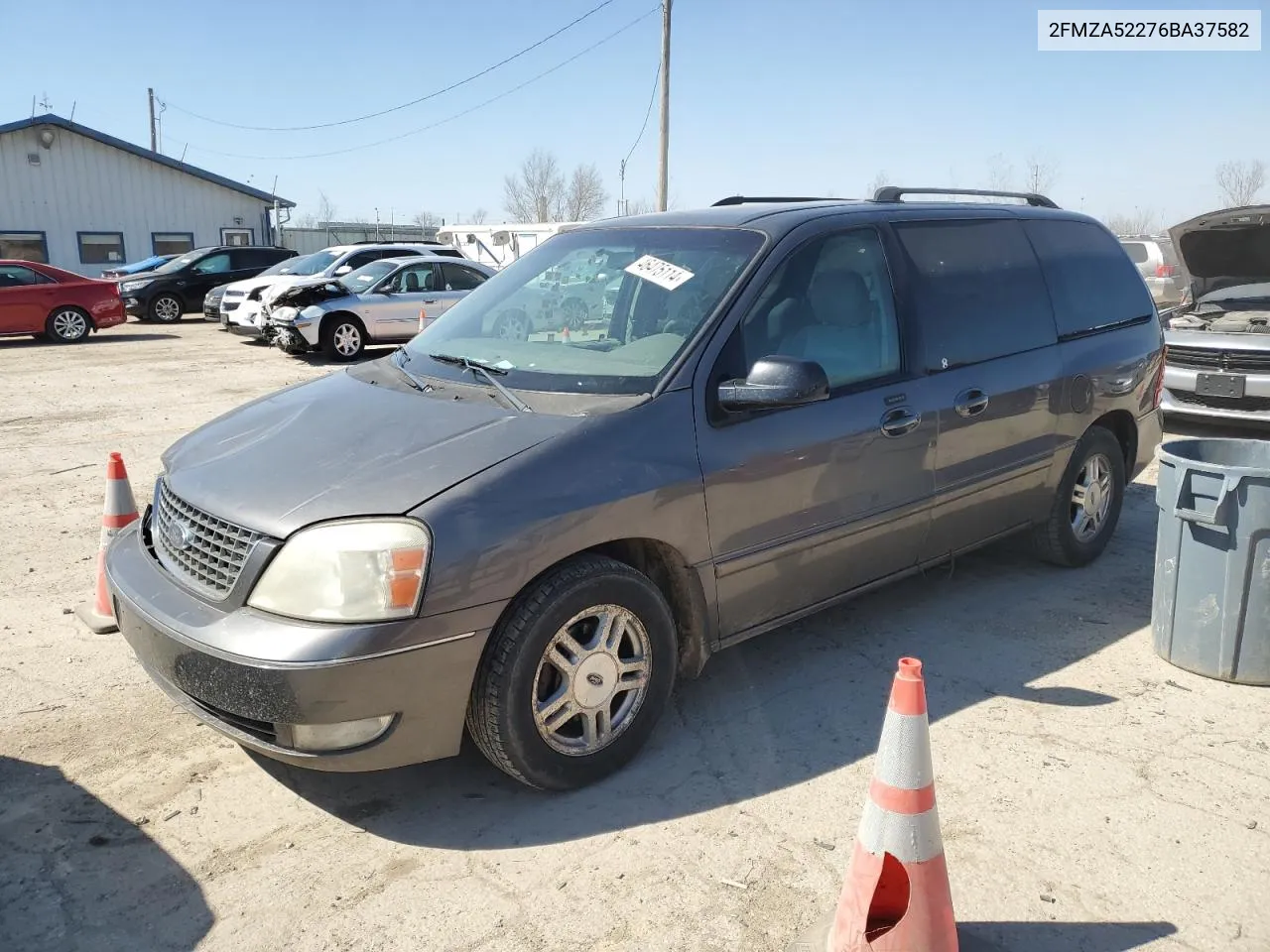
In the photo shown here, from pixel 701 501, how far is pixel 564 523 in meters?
0.57

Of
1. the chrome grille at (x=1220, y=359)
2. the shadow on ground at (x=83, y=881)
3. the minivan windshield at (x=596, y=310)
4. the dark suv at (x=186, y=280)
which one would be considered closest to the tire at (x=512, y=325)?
the minivan windshield at (x=596, y=310)

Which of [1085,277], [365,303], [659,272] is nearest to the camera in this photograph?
[659,272]

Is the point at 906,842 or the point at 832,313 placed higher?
the point at 832,313

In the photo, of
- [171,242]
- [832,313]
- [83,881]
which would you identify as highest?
[171,242]

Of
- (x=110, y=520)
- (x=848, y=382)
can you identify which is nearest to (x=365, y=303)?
(x=110, y=520)

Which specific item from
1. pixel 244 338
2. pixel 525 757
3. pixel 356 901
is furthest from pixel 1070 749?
pixel 244 338

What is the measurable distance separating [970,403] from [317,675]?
9.65 ft

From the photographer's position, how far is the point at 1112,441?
5332 millimetres

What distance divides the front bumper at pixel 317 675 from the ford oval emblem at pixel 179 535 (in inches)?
7.4

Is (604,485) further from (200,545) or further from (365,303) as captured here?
(365,303)

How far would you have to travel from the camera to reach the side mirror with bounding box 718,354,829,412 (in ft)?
Result: 10.9

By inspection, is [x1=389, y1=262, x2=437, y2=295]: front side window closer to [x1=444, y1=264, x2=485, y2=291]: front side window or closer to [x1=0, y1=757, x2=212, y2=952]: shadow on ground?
[x1=444, y1=264, x2=485, y2=291]: front side window

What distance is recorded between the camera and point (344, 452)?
317 centimetres

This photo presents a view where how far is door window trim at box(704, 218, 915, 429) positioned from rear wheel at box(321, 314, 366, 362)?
465 inches
